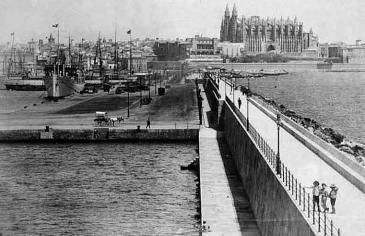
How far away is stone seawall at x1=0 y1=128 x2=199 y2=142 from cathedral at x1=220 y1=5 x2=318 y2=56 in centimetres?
12442

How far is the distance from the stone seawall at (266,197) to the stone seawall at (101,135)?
42.8 ft

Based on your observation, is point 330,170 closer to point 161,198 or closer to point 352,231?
point 352,231

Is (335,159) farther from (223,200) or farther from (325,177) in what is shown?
(223,200)

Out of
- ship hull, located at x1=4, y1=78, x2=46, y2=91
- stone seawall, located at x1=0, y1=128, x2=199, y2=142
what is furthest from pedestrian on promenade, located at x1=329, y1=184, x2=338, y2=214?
ship hull, located at x1=4, y1=78, x2=46, y2=91

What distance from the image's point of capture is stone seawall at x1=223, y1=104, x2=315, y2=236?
365 inches

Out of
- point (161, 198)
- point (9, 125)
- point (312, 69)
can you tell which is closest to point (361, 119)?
point (9, 125)

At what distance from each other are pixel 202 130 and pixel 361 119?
1747cm

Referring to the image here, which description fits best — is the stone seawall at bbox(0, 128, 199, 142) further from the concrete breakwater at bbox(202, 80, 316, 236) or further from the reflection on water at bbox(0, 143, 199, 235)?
the concrete breakwater at bbox(202, 80, 316, 236)

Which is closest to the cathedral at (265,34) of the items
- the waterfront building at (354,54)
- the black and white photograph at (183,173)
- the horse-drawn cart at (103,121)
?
the waterfront building at (354,54)

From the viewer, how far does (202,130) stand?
3102cm

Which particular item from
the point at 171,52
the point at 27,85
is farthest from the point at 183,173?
the point at 171,52

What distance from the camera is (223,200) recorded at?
51.4 ft

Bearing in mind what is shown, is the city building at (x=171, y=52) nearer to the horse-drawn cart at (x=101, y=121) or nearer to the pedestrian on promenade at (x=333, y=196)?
the horse-drawn cart at (x=101, y=121)

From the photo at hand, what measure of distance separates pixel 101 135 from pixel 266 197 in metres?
21.1
